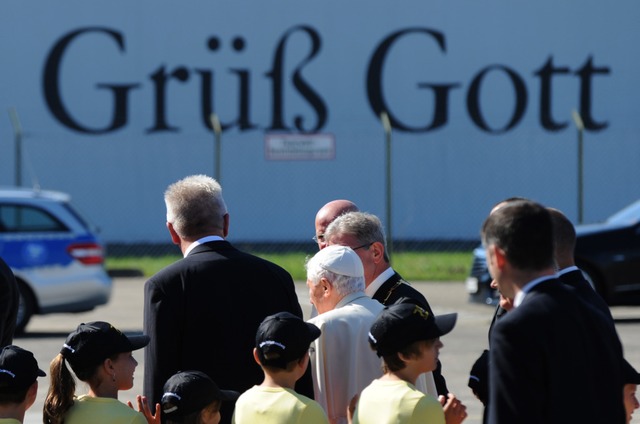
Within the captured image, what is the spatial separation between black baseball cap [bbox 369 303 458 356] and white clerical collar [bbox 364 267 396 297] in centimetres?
119

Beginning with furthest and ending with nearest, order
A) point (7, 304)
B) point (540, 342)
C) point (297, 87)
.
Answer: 1. point (297, 87)
2. point (7, 304)
3. point (540, 342)

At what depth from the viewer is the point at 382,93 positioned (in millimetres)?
25984

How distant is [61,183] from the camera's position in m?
25.0

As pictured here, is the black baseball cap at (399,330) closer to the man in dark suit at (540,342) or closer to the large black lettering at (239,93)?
the man in dark suit at (540,342)

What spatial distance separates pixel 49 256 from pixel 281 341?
9.97 m

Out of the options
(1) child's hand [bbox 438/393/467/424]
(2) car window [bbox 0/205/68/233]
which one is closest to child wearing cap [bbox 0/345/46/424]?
(1) child's hand [bbox 438/393/467/424]

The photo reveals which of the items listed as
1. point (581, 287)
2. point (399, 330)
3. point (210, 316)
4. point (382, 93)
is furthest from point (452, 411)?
point (382, 93)

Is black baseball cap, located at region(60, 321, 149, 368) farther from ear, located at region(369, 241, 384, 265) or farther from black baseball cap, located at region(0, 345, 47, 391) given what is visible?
ear, located at region(369, 241, 384, 265)

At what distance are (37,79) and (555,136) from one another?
1032cm

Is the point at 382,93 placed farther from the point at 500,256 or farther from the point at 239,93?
the point at 500,256

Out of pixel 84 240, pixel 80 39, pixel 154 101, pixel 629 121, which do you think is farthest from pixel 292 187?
pixel 84 240

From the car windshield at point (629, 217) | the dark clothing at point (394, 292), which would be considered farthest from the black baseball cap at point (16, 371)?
the car windshield at point (629, 217)

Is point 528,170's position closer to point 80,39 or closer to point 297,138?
point 297,138

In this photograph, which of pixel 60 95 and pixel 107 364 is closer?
pixel 107 364
